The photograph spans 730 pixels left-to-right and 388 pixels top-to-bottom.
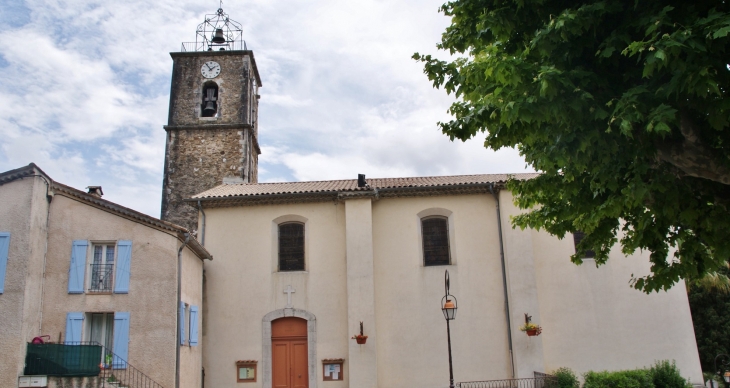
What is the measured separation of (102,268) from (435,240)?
32.2ft

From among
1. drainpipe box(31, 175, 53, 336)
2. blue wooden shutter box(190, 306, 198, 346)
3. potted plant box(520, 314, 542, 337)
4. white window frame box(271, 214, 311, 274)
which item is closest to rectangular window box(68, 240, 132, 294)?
drainpipe box(31, 175, 53, 336)

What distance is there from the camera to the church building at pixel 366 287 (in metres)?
15.2

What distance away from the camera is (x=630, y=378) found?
1652 centimetres

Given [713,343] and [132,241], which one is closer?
[132,241]

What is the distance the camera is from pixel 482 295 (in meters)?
17.8

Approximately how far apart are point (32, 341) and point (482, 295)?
1228 centimetres

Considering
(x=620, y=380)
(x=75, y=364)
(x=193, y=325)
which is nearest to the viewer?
(x=75, y=364)

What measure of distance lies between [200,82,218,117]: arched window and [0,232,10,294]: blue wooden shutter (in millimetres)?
12996

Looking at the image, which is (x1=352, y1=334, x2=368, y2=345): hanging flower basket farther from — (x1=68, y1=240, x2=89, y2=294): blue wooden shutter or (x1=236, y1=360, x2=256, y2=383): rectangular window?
(x1=68, y1=240, x2=89, y2=294): blue wooden shutter

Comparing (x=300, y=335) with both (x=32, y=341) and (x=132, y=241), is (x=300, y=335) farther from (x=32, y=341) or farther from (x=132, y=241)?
(x=32, y=341)

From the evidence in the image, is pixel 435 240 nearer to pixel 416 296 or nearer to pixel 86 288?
pixel 416 296

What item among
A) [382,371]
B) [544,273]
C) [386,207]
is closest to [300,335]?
[382,371]

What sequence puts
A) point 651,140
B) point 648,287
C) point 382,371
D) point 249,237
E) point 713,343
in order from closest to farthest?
point 651,140, point 648,287, point 382,371, point 249,237, point 713,343

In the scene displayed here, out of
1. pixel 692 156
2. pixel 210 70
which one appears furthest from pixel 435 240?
pixel 210 70
